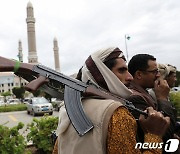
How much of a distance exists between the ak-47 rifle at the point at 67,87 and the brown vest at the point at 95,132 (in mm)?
33

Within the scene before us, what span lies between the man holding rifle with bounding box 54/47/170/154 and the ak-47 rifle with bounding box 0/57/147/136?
0.04m

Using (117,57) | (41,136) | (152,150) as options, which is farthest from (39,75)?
(41,136)

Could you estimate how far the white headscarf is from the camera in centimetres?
155

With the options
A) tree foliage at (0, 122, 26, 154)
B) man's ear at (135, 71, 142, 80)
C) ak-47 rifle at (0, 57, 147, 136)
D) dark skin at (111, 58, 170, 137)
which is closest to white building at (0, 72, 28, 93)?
tree foliage at (0, 122, 26, 154)

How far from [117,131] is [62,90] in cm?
47

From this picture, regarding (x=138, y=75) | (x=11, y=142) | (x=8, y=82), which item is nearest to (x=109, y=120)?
(x=138, y=75)

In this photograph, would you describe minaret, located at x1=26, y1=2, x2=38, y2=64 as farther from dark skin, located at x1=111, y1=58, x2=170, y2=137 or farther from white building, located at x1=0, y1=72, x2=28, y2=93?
dark skin, located at x1=111, y1=58, x2=170, y2=137

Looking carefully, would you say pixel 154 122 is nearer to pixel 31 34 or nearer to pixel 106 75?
pixel 106 75

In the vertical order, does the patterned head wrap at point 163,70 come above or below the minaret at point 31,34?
below

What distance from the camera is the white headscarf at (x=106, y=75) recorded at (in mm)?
1551

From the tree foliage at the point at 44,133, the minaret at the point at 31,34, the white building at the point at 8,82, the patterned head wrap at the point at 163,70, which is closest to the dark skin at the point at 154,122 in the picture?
the patterned head wrap at the point at 163,70

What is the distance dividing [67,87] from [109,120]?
351 mm

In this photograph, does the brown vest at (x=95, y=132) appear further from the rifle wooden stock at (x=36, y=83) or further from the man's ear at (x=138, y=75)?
the man's ear at (x=138, y=75)

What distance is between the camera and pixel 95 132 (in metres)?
1.40
